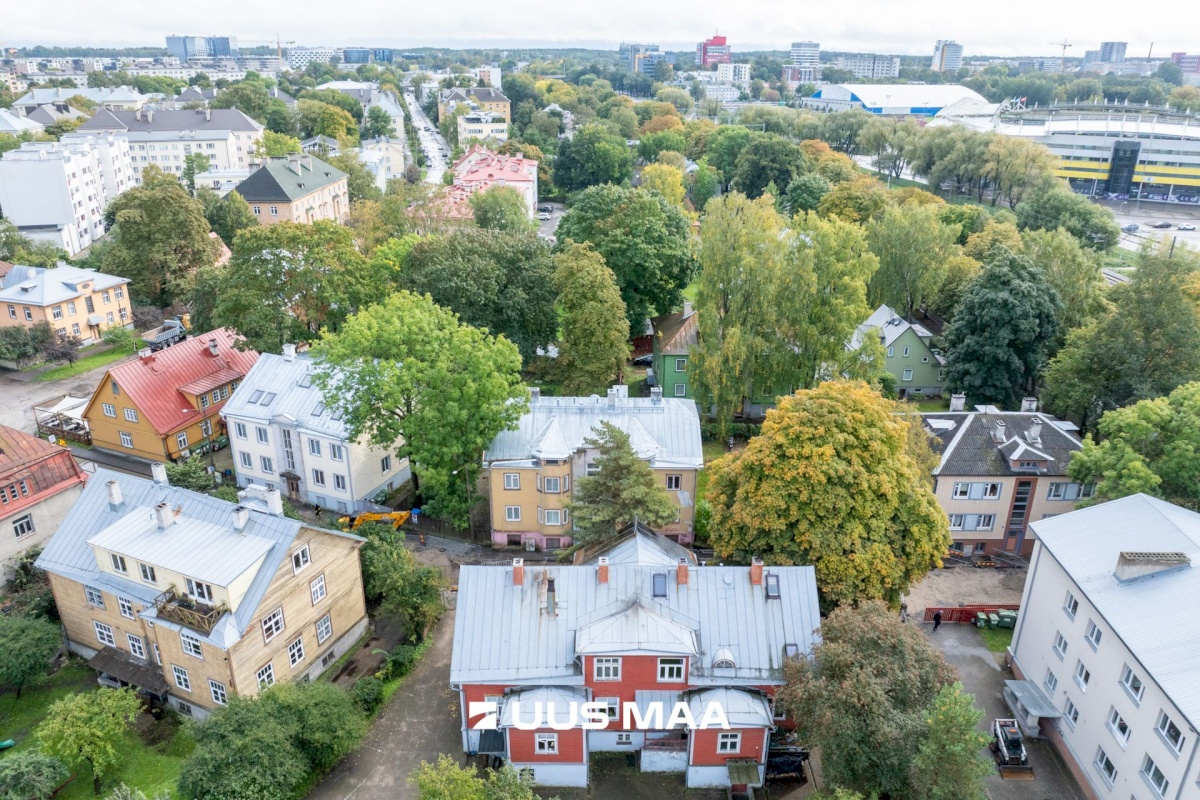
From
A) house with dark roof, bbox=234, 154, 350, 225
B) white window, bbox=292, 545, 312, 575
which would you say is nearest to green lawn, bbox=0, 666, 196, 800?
white window, bbox=292, 545, 312, 575

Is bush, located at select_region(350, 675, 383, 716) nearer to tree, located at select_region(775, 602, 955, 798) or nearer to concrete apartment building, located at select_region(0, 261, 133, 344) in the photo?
tree, located at select_region(775, 602, 955, 798)

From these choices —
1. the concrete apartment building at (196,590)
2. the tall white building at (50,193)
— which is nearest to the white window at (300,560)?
the concrete apartment building at (196,590)

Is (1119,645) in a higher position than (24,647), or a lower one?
higher

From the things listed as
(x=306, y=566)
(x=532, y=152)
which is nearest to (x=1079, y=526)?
(x=306, y=566)

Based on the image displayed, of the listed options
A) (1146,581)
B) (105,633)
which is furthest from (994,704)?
(105,633)

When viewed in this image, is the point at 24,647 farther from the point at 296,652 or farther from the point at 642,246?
the point at 642,246

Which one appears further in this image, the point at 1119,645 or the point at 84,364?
the point at 84,364

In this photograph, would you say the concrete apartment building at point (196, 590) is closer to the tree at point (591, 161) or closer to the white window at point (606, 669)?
the white window at point (606, 669)

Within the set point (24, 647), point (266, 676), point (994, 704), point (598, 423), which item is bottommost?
point (994, 704)
